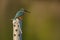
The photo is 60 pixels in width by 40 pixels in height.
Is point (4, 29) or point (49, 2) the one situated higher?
point (49, 2)

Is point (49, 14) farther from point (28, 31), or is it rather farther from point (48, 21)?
point (28, 31)

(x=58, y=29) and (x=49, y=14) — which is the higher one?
(x=49, y=14)

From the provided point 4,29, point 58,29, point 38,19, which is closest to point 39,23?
point 38,19

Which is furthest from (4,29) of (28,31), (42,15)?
(42,15)

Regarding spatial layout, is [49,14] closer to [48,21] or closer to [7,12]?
[48,21]

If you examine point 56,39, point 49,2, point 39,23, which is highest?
point 49,2
